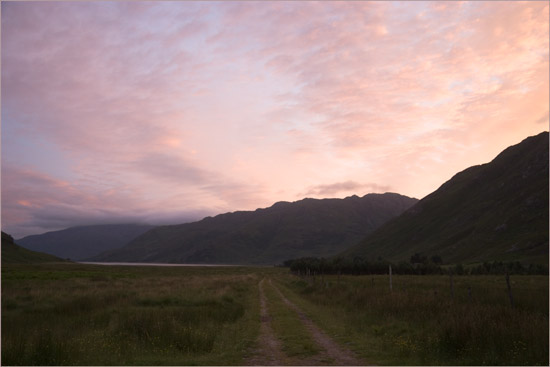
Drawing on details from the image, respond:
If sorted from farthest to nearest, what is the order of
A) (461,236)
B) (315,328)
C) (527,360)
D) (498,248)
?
(461,236)
(498,248)
(315,328)
(527,360)

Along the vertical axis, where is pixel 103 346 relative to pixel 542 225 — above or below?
below

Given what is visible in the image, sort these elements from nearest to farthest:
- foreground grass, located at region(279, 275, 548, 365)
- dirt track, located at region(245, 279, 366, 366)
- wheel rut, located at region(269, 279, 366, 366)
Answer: foreground grass, located at region(279, 275, 548, 365) < dirt track, located at region(245, 279, 366, 366) < wheel rut, located at region(269, 279, 366, 366)

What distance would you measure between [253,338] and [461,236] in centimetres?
18001

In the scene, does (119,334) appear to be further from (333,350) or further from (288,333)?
(333,350)

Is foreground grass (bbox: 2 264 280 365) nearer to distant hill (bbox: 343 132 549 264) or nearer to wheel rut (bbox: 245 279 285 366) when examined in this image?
wheel rut (bbox: 245 279 285 366)

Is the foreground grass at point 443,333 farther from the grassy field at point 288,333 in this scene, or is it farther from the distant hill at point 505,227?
the distant hill at point 505,227

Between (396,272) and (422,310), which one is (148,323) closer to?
(422,310)

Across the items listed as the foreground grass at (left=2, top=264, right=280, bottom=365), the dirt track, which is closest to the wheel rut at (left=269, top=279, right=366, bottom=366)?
the dirt track

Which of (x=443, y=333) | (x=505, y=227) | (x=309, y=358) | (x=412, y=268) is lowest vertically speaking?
(x=412, y=268)

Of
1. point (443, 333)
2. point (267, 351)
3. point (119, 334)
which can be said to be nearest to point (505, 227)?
point (443, 333)

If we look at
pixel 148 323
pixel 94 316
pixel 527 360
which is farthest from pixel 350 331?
pixel 94 316

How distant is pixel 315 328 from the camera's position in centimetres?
1844

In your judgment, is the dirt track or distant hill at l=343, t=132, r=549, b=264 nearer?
the dirt track

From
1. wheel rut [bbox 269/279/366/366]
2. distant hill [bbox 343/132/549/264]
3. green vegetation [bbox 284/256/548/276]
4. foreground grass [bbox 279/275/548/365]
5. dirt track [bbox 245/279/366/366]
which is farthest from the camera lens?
distant hill [bbox 343/132/549/264]
